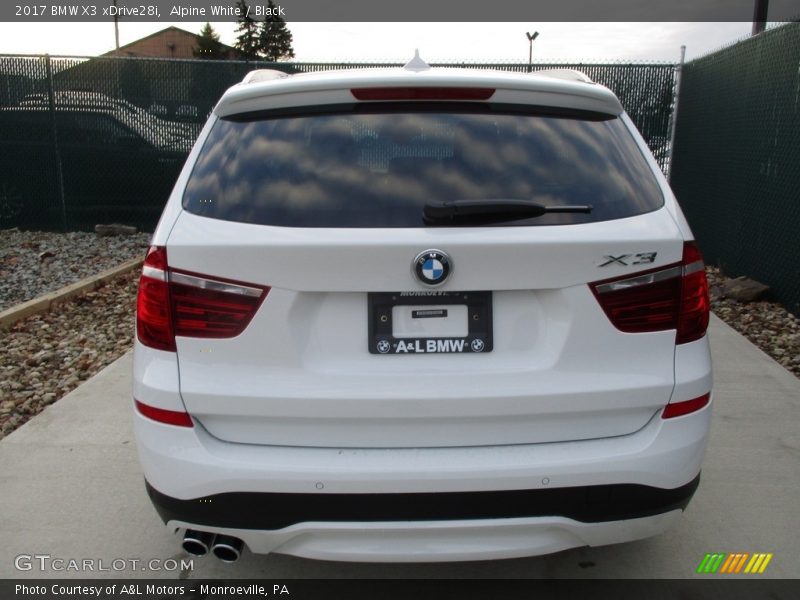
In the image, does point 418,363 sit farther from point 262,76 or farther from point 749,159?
point 749,159

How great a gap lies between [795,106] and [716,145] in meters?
2.03

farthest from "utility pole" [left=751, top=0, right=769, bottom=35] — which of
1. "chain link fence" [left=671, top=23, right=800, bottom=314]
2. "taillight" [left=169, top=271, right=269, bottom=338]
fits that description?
"taillight" [left=169, top=271, right=269, bottom=338]

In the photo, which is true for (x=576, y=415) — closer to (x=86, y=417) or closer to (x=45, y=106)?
(x=86, y=417)

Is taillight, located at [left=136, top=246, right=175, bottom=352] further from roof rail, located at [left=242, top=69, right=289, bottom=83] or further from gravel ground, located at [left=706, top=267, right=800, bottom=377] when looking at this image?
gravel ground, located at [left=706, top=267, right=800, bottom=377]

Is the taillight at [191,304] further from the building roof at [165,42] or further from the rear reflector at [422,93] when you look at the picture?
the building roof at [165,42]

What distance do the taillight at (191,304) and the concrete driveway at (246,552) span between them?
1.18 metres

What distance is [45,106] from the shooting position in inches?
392

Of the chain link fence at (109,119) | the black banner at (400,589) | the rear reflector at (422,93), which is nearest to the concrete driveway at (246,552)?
the black banner at (400,589)

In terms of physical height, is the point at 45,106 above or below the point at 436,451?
above

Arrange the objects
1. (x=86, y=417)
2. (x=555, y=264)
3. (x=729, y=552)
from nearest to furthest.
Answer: (x=555, y=264) < (x=729, y=552) < (x=86, y=417)

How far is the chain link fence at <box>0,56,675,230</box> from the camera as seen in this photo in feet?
32.7

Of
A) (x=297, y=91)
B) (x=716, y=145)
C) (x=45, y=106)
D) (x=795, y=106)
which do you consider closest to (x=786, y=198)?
(x=795, y=106)

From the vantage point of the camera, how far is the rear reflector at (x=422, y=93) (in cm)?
242

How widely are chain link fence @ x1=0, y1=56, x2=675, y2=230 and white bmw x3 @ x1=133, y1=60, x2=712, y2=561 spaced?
26.9 ft
